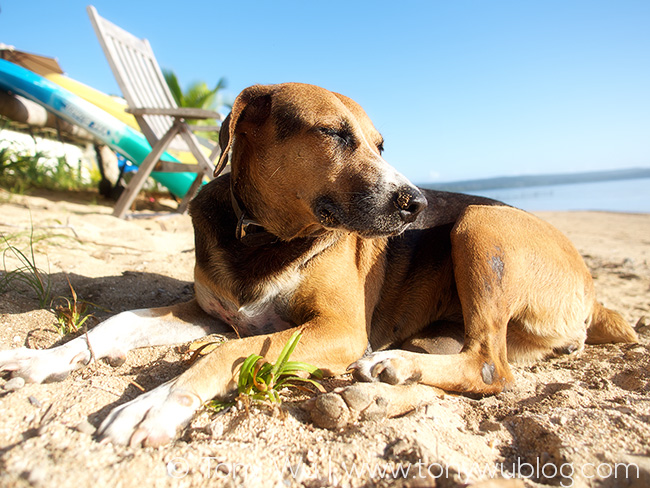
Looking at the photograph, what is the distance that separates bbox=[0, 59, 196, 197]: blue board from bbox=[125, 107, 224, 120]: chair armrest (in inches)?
55.2

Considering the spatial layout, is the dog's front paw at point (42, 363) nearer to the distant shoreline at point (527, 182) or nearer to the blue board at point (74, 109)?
the blue board at point (74, 109)

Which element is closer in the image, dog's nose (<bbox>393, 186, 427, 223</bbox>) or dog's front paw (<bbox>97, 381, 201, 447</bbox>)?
dog's front paw (<bbox>97, 381, 201, 447</bbox>)

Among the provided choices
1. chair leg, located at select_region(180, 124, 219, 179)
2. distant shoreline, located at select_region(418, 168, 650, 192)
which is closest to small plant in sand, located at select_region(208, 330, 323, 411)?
chair leg, located at select_region(180, 124, 219, 179)

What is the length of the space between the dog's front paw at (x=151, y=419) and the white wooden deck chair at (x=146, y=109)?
516 centimetres

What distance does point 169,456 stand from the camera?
1.49 metres

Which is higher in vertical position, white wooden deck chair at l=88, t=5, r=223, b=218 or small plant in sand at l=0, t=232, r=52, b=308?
white wooden deck chair at l=88, t=5, r=223, b=218

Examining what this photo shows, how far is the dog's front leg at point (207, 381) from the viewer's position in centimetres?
161

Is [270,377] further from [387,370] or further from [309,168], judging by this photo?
[309,168]

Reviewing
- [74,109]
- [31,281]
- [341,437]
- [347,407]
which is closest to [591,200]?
[74,109]

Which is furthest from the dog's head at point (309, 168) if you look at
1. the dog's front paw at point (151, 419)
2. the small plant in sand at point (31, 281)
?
the small plant in sand at point (31, 281)

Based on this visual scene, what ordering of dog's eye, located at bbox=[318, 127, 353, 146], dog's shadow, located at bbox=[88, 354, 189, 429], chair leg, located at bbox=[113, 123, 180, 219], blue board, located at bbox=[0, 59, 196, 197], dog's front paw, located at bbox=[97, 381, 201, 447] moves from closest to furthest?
dog's front paw, located at bbox=[97, 381, 201, 447] < dog's shadow, located at bbox=[88, 354, 189, 429] < dog's eye, located at bbox=[318, 127, 353, 146] < chair leg, located at bbox=[113, 123, 180, 219] < blue board, located at bbox=[0, 59, 196, 197]

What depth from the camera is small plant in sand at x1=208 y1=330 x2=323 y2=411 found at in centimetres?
188

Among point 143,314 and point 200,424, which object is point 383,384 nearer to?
point 200,424

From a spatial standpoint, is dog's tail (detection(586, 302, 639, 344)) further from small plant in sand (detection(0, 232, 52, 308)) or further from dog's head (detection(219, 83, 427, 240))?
small plant in sand (detection(0, 232, 52, 308))
